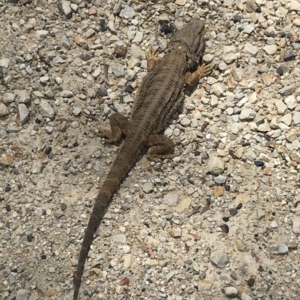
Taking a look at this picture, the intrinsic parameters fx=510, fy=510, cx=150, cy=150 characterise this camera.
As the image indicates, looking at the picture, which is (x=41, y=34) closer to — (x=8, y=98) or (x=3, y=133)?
(x=8, y=98)

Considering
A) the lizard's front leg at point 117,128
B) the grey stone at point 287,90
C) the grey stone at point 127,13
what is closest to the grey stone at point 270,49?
the grey stone at point 287,90

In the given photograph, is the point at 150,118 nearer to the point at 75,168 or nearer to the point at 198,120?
the point at 198,120

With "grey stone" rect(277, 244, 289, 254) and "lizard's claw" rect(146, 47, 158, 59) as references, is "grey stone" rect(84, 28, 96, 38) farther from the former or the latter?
"grey stone" rect(277, 244, 289, 254)

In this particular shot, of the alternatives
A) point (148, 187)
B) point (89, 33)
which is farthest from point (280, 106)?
point (89, 33)

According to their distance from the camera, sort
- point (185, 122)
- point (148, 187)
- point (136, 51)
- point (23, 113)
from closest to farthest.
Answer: point (148, 187) → point (23, 113) → point (185, 122) → point (136, 51)

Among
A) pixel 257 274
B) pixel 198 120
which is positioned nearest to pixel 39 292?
pixel 257 274

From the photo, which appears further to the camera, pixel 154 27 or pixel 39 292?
pixel 154 27
